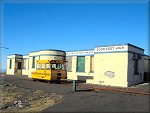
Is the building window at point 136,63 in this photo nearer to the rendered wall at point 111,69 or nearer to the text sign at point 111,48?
the text sign at point 111,48

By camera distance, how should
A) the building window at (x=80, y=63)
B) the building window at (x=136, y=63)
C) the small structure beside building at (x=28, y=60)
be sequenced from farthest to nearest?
1. the small structure beside building at (x=28, y=60)
2. the building window at (x=80, y=63)
3. the building window at (x=136, y=63)

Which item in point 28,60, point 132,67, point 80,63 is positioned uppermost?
point 28,60

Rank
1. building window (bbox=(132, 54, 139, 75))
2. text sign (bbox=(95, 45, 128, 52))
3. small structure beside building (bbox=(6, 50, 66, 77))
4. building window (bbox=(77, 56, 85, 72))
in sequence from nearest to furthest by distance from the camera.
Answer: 1. text sign (bbox=(95, 45, 128, 52))
2. building window (bbox=(132, 54, 139, 75))
3. building window (bbox=(77, 56, 85, 72))
4. small structure beside building (bbox=(6, 50, 66, 77))

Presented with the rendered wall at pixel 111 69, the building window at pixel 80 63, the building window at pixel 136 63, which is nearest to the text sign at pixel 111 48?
the rendered wall at pixel 111 69

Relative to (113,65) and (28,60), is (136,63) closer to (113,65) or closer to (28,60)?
(113,65)

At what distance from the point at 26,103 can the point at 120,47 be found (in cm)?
1458

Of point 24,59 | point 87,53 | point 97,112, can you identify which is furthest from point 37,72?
point 24,59

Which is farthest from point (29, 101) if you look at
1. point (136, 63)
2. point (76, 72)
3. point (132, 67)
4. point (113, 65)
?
point (76, 72)

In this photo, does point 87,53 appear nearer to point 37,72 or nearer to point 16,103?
point 37,72

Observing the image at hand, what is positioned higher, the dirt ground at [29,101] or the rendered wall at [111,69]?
the rendered wall at [111,69]

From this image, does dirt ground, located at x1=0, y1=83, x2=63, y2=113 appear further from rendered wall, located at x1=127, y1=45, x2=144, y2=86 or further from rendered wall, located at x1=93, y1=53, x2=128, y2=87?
rendered wall, located at x1=127, y1=45, x2=144, y2=86

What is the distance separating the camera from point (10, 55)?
59875 millimetres

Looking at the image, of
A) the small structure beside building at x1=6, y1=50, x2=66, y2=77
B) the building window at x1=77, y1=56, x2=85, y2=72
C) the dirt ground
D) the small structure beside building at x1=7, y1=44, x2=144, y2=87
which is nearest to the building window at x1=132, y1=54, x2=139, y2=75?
the small structure beside building at x1=7, y1=44, x2=144, y2=87

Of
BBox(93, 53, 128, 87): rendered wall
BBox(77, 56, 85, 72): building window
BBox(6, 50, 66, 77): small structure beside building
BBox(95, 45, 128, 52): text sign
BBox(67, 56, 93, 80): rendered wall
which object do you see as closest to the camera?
BBox(93, 53, 128, 87): rendered wall
